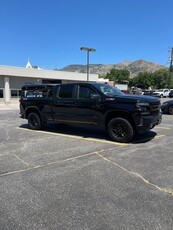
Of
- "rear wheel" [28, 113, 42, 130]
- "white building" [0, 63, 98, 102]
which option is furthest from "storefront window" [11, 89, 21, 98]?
"rear wheel" [28, 113, 42, 130]

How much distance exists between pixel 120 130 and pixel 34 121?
4.01 metres

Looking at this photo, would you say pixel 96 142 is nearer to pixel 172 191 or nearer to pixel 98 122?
pixel 98 122

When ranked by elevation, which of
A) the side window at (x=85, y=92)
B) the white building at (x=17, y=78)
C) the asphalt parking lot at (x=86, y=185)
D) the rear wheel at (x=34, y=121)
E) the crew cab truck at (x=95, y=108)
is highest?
the white building at (x=17, y=78)

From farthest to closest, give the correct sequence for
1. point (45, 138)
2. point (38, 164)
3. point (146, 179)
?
1. point (45, 138)
2. point (38, 164)
3. point (146, 179)

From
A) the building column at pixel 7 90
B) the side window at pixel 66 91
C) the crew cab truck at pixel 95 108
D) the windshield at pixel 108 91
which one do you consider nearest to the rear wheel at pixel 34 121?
the crew cab truck at pixel 95 108

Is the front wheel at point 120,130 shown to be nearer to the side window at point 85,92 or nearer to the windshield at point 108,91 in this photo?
the windshield at point 108,91

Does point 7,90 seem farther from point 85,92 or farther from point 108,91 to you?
point 108,91

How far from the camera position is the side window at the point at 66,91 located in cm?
891

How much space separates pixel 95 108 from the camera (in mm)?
8180

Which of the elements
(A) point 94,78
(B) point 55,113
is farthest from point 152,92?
(B) point 55,113

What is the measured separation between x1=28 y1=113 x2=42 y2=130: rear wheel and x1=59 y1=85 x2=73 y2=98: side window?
5.22 ft

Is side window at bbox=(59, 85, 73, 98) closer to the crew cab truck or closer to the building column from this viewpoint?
the crew cab truck

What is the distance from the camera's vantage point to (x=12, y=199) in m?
3.99

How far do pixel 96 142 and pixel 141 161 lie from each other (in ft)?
7.24
